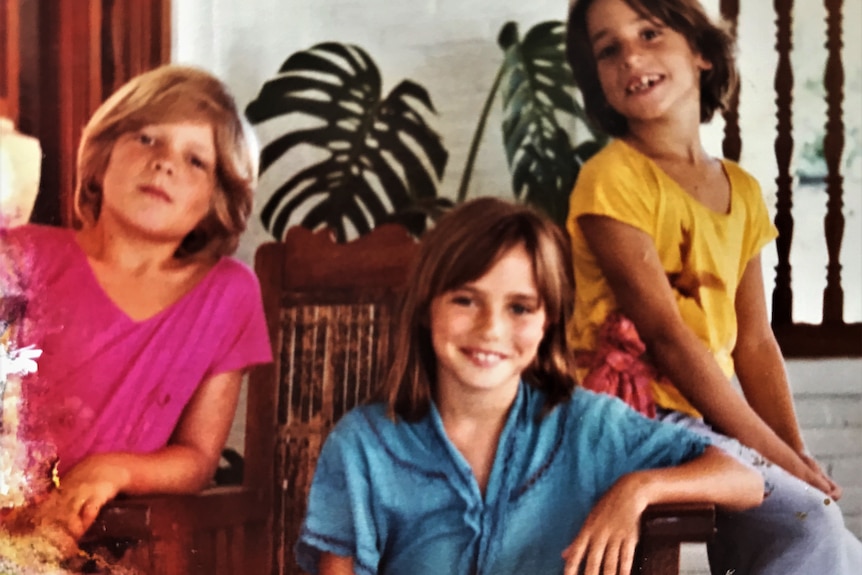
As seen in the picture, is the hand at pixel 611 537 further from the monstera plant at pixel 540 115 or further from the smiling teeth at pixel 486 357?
the monstera plant at pixel 540 115

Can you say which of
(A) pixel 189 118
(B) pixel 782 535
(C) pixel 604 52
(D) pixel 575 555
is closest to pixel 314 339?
(A) pixel 189 118

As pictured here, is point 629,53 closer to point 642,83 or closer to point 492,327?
point 642,83

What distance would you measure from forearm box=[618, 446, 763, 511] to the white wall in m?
0.12

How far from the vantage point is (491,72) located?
1092mm

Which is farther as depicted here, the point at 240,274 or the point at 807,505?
the point at 240,274

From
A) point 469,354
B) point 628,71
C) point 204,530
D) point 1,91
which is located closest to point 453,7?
point 628,71

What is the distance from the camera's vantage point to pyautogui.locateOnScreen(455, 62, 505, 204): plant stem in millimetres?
1092

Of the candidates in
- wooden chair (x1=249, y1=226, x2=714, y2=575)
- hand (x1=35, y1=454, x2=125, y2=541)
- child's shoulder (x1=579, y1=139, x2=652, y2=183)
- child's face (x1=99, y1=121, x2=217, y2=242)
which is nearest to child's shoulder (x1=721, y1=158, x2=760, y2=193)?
→ child's shoulder (x1=579, y1=139, x2=652, y2=183)

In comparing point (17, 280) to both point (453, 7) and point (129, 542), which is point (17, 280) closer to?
point (129, 542)

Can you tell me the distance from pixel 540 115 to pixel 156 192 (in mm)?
513

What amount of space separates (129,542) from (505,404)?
1.66 ft

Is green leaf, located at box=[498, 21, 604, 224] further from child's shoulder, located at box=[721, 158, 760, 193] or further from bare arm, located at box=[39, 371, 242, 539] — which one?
bare arm, located at box=[39, 371, 242, 539]

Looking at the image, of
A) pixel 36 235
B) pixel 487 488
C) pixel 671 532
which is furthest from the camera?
pixel 36 235

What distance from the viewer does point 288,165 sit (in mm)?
1121
